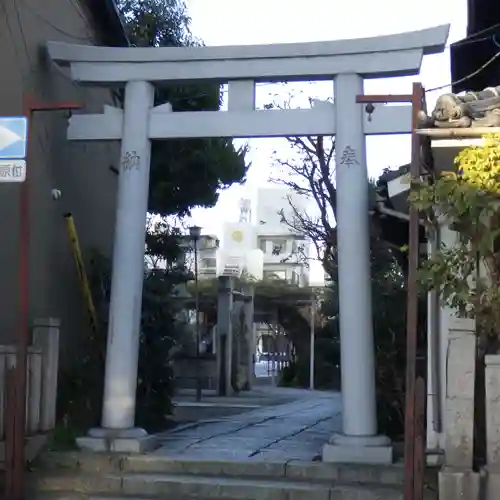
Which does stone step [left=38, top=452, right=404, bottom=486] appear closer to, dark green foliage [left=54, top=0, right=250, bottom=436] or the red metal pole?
the red metal pole

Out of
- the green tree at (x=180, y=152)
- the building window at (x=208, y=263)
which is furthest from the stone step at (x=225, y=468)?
the building window at (x=208, y=263)

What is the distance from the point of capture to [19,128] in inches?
289

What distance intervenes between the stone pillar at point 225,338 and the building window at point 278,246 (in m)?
30.7

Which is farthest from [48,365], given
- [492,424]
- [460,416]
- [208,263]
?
[208,263]

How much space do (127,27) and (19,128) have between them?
783cm

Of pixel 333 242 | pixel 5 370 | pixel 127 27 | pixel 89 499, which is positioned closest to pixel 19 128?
pixel 5 370

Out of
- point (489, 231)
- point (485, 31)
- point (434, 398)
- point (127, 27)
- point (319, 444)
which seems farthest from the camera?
point (127, 27)

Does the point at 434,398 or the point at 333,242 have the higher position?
the point at 333,242

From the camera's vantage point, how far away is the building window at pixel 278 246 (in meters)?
53.4

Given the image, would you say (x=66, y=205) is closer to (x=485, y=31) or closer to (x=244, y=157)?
(x=244, y=157)

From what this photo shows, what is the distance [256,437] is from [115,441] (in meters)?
2.49

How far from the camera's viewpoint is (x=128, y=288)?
923 cm

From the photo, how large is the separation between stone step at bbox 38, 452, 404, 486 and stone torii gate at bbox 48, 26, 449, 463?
0.83 feet

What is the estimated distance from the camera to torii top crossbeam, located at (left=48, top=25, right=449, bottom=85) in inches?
359
